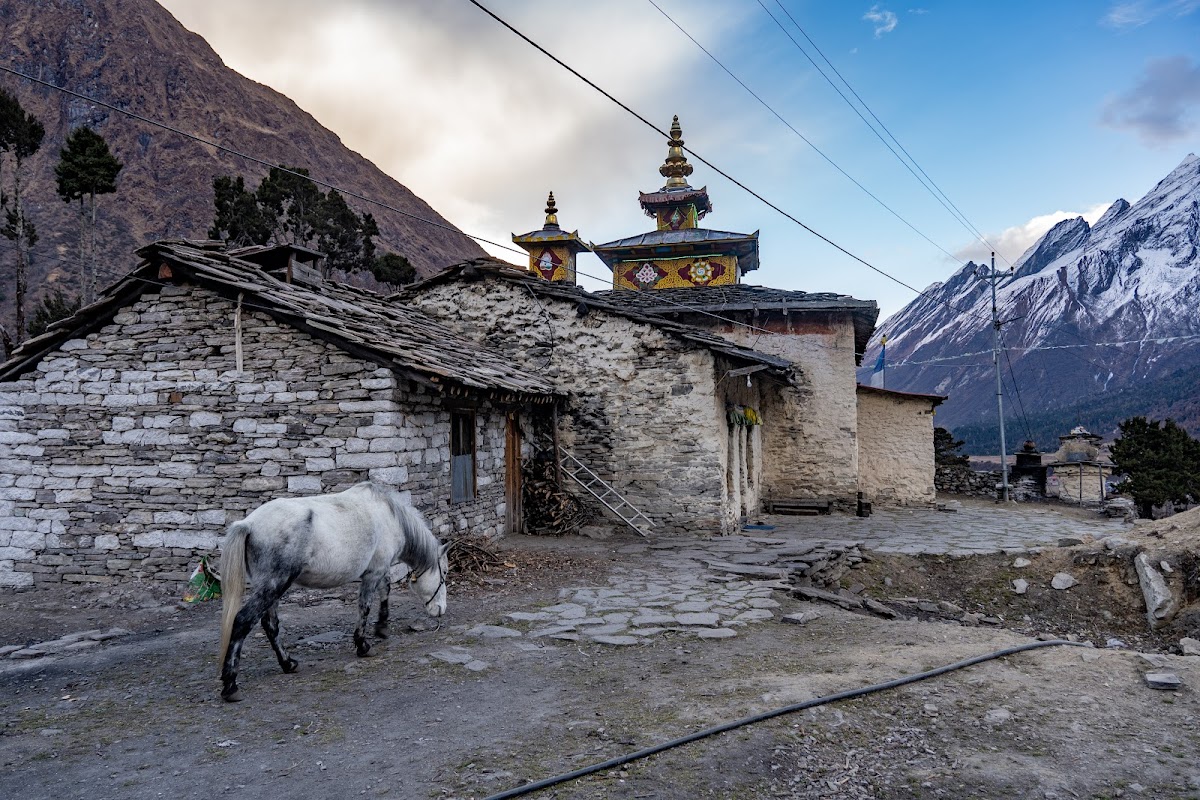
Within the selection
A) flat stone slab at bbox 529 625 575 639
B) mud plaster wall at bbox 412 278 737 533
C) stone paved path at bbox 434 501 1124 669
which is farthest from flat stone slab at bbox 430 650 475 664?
mud plaster wall at bbox 412 278 737 533

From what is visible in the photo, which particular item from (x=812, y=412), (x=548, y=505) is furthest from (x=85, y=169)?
(x=812, y=412)

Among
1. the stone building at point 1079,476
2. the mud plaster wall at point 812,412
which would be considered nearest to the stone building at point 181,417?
the mud plaster wall at point 812,412

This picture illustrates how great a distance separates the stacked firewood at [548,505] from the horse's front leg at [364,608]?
20.7 ft

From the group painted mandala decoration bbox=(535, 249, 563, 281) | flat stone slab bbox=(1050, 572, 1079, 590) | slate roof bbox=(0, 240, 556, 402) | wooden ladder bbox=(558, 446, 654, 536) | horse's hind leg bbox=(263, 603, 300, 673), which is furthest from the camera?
painted mandala decoration bbox=(535, 249, 563, 281)

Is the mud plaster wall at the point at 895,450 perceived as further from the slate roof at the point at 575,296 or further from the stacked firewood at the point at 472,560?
the stacked firewood at the point at 472,560

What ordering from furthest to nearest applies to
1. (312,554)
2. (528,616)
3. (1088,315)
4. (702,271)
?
(1088,315), (702,271), (528,616), (312,554)

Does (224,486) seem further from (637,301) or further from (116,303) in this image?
(637,301)

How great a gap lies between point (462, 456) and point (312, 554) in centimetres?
493

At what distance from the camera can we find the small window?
385 inches

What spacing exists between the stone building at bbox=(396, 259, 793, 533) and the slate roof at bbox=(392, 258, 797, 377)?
0.02 m

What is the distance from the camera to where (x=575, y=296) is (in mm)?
12453

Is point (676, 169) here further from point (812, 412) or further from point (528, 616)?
point (528, 616)

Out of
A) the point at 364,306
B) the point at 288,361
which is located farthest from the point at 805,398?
the point at 288,361

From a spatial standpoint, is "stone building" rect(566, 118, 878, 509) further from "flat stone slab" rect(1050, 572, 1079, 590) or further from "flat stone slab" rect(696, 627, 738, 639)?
"flat stone slab" rect(696, 627, 738, 639)
